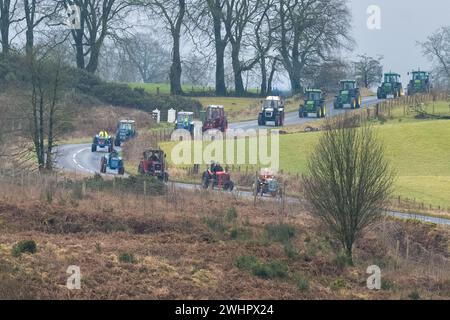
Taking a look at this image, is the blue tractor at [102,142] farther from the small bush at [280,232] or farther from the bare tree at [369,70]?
the bare tree at [369,70]

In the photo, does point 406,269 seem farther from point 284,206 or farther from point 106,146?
point 106,146

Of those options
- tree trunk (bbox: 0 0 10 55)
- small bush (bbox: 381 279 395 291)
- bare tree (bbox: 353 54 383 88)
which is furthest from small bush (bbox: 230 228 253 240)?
bare tree (bbox: 353 54 383 88)

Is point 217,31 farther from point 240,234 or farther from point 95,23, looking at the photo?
point 240,234

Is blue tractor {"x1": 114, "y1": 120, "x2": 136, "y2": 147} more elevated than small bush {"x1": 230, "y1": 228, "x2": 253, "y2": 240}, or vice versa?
blue tractor {"x1": 114, "y1": 120, "x2": 136, "y2": 147}

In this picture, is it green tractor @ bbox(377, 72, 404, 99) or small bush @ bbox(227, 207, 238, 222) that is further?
green tractor @ bbox(377, 72, 404, 99)

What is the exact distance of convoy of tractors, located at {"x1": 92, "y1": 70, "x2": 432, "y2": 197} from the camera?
4497cm

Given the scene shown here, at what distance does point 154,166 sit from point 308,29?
44.6m

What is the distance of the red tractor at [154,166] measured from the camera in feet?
155

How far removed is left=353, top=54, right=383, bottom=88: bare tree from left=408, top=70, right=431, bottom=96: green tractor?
27648 mm

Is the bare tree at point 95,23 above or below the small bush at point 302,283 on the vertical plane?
above

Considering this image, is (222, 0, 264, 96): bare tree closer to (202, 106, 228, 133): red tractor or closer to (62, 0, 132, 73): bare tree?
(62, 0, 132, 73): bare tree

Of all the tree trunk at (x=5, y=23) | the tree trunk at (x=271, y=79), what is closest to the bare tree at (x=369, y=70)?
the tree trunk at (x=271, y=79)

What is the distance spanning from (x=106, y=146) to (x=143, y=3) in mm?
27943

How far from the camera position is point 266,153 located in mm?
55562
